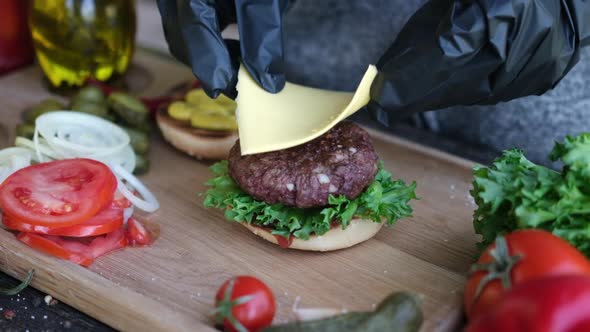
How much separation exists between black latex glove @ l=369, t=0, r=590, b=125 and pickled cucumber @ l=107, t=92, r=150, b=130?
120 centimetres

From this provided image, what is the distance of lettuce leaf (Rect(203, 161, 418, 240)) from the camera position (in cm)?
241

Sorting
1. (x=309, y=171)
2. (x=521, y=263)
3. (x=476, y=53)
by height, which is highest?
(x=476, y=53)

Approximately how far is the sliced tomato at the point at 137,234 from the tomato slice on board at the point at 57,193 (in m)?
0.14

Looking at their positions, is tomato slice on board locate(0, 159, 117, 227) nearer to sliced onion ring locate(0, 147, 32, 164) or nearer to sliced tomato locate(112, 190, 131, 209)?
sliced tomato locate(112, 190, 131, 209)

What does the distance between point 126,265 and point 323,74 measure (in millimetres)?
1628

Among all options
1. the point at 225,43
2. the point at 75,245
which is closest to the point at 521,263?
the point at 225,43

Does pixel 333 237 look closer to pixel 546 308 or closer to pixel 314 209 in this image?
pixel 314 209

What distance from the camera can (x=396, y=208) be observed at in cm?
256

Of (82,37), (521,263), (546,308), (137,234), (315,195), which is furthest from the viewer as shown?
(82,37)

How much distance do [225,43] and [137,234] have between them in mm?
749

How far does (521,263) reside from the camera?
1909 millimetres

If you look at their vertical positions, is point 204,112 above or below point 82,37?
below

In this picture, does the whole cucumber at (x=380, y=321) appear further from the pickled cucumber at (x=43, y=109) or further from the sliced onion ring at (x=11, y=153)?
the pickled cucumber at (x=43, y=109)

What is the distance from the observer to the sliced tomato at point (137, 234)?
2.59 meters
